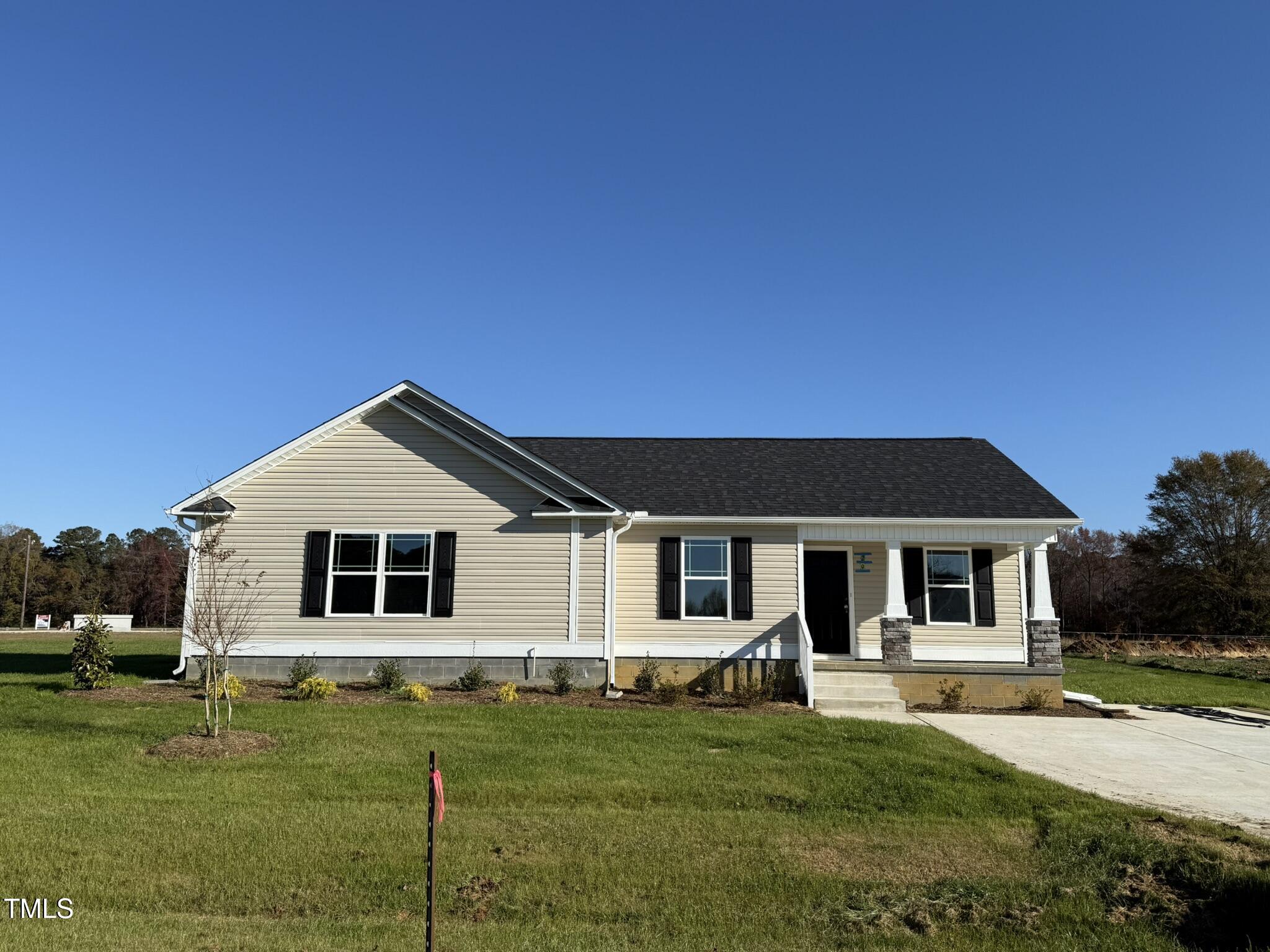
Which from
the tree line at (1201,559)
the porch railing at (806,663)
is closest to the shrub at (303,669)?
the porch railing at (806,663)

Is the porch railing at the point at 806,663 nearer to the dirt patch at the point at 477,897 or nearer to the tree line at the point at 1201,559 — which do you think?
the dirt patch at the point at 477,897

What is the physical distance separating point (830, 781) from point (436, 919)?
475cm

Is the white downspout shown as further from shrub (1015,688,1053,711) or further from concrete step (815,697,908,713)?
shrub (1015,688,1053,711)

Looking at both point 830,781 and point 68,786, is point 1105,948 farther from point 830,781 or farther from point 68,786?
point 68,786

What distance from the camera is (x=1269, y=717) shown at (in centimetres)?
1505

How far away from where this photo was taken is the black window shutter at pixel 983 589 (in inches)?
682

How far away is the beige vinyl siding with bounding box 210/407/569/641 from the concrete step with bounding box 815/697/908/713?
473 centimetres

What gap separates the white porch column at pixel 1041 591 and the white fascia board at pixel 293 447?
41.0 ft

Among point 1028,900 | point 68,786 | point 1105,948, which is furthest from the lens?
point 68,786

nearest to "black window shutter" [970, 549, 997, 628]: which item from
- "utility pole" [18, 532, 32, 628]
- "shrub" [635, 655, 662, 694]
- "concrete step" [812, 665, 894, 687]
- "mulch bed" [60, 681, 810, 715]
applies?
"concrete step" [812, 665, 894, 687]

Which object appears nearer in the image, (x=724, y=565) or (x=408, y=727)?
(x=408, y=727)

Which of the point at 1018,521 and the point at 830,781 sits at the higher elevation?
the point at 1018,521

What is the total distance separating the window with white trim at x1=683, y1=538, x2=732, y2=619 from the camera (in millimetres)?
16531

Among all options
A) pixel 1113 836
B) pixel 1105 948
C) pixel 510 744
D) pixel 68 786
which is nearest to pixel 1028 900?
pixel 1105 948
